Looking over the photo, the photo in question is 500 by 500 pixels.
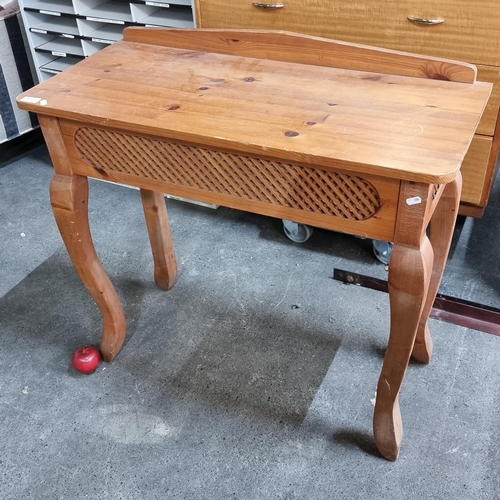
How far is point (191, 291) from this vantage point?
182cm

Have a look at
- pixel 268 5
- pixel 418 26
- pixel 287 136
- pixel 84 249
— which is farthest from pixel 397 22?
pixel 84 249

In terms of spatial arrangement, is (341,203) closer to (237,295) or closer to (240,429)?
(240,429)

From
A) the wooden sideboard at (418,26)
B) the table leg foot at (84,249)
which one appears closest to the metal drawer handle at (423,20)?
the wooden sideboard at (418,26)

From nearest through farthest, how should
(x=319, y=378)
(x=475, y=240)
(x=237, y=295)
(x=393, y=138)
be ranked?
(x=393, y=138) < (x=319, y=378) < (x=237, y=295) < (x=475, y=240)

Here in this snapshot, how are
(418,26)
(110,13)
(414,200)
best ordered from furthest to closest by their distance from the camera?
(110,13), (418,26), (414,200)

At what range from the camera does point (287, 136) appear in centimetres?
104

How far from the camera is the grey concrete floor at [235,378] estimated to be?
51.6 inches

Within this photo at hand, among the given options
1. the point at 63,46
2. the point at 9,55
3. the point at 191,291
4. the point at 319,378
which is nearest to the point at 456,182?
Result: the point at 319,378

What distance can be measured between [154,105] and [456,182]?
0.61 metres

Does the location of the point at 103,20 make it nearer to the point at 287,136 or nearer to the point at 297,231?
the point at 297,231

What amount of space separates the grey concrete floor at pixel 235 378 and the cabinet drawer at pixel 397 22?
2.16 feet

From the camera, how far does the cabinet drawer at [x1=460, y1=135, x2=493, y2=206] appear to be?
162cm

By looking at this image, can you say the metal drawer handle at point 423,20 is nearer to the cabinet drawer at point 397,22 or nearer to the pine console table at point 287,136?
the cabinet drawer at point 397,22

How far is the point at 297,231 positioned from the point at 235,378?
0.59 metres
